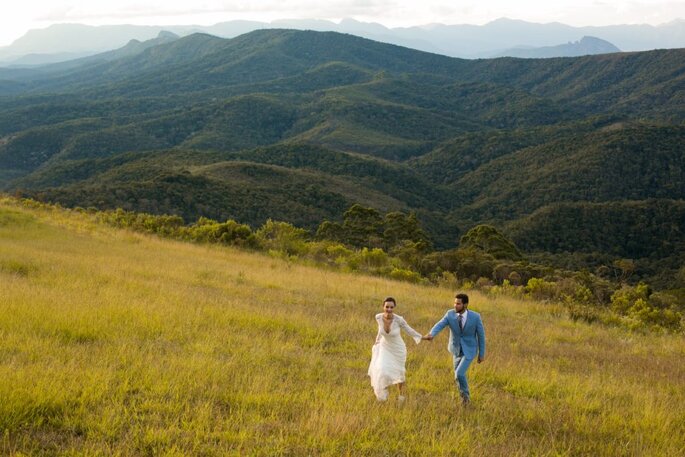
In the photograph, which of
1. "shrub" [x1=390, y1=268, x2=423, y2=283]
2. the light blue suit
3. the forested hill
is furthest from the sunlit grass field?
the forested hill

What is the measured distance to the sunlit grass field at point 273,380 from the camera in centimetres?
465

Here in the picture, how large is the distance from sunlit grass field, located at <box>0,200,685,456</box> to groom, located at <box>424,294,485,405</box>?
1.14 feet

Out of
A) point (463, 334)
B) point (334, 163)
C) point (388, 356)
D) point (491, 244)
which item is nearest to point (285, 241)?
point (491, 244)

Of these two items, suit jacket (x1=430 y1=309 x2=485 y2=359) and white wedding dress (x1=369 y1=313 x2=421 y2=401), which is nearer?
white wedding dress (x1=369 y1=313 x2=421 y2=401)

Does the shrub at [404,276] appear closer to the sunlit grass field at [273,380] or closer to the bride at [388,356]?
the sunlit grass field at [273,380]

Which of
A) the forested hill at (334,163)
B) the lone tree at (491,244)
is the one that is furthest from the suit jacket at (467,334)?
the forested hill at (334,163)

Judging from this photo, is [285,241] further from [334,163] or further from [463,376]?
[334,163]

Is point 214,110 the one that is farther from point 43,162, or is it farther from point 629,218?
point 629,218

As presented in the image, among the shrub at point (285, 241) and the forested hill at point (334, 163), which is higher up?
the shrub at point (285, 241)

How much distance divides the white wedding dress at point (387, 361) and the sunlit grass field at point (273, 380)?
190mm

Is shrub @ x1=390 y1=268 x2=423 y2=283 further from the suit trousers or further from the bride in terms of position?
the bride

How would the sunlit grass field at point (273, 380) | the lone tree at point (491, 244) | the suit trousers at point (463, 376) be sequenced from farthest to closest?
→ the lone tree at point (491, 244)
the suit trousers at point (463, 376)
the sunlit grass field at point (273, 380)

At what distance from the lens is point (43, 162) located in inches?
5157

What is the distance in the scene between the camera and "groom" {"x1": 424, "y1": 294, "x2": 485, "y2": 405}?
636cm
